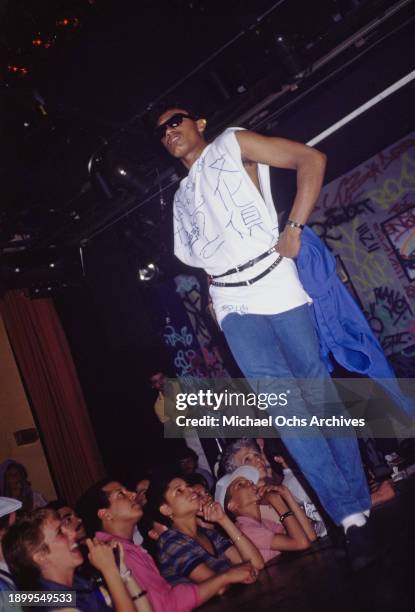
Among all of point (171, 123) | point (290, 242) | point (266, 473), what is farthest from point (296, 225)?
point (266, 473)

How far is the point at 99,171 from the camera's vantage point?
454 centimetres

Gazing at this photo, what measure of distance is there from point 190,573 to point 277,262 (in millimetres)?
1623

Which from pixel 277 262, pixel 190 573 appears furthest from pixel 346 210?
pixel 190 573

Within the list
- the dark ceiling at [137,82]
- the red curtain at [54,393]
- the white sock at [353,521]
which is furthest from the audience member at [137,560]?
the red curtain at [54,393]

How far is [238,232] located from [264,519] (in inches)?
76.2

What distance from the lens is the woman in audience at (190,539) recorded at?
2381 mm

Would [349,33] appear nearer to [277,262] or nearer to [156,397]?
[277,262]

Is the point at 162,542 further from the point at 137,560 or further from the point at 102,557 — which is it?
the point at 102,557

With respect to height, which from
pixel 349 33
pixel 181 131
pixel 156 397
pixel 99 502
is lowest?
pixel 99 502

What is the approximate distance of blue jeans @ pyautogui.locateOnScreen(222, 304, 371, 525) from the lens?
1845 mm

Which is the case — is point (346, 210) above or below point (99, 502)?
above

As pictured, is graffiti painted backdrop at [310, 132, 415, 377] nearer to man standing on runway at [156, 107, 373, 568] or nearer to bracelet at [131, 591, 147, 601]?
man standing on runway at [156, 107, 373, 568]

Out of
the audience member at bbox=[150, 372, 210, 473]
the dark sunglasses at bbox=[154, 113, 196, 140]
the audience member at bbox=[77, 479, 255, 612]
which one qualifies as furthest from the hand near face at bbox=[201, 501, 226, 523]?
the audience member at bbox=[150, 372, 210, 473]

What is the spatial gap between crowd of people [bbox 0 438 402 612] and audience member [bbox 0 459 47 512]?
2.48 m
